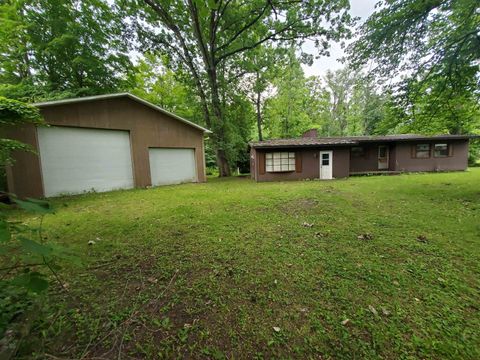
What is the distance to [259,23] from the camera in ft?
42.5

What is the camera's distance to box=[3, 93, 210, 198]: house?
7238mm

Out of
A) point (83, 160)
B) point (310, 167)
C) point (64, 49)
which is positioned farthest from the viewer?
point (310, 167)

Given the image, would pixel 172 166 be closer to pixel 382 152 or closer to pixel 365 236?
pixel 365 236

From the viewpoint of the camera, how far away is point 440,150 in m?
14.9

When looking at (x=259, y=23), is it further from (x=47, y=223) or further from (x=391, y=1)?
(x=47, y=223)

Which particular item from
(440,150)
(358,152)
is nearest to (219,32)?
(358,152)

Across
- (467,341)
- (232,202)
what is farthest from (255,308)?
(232,202)

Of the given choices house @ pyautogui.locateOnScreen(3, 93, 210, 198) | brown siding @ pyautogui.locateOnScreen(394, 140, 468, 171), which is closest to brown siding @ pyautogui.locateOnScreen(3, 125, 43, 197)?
house @ pyautogui.locateOnScreen(3, 93, 210, 198)

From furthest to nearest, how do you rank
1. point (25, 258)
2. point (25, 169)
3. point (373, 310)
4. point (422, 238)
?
point (25, 169) < point (422, 238) < point (373, 310) < point (25, 258)

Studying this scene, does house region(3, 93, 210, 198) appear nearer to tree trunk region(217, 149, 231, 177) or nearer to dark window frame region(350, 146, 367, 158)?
tree trunk region(217, 149, 231, 177)

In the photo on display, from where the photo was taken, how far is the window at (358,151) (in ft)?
49.8

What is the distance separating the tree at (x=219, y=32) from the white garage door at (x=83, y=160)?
6.90m

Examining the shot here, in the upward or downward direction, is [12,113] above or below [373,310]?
above

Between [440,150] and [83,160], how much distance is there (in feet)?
73.7
